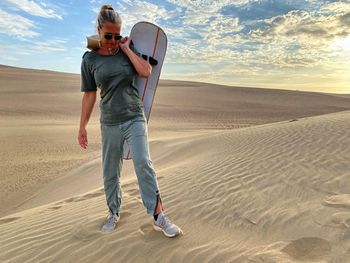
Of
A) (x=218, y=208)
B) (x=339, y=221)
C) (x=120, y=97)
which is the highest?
(x=120, y=97)

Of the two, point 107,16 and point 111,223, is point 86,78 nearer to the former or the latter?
point 107,16

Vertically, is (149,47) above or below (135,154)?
above

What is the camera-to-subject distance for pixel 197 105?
3675cm

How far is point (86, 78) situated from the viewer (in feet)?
12.4

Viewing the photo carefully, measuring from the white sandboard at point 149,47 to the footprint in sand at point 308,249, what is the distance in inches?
80.2

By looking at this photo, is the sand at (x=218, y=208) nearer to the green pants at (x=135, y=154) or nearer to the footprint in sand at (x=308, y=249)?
the footprint in sand at (x=308, y=249)

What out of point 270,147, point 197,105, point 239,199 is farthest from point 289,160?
point 197,105

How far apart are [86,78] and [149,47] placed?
0.80m

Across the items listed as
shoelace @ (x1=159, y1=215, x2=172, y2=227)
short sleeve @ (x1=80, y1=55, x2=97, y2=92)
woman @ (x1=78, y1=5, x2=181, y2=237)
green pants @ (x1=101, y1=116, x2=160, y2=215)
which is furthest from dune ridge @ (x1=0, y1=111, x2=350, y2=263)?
short sleeve @ (x1=80, y1=55, x2=97, y2=92)

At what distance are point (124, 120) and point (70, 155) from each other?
9.22 m

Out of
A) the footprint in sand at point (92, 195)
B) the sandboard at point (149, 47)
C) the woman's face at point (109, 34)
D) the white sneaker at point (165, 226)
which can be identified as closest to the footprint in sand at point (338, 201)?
the white sneaker at point (165, 226)

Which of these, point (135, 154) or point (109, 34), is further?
point (135, 154)

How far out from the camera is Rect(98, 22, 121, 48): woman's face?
3488 millimetres

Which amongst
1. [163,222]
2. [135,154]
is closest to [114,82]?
[135,154]
